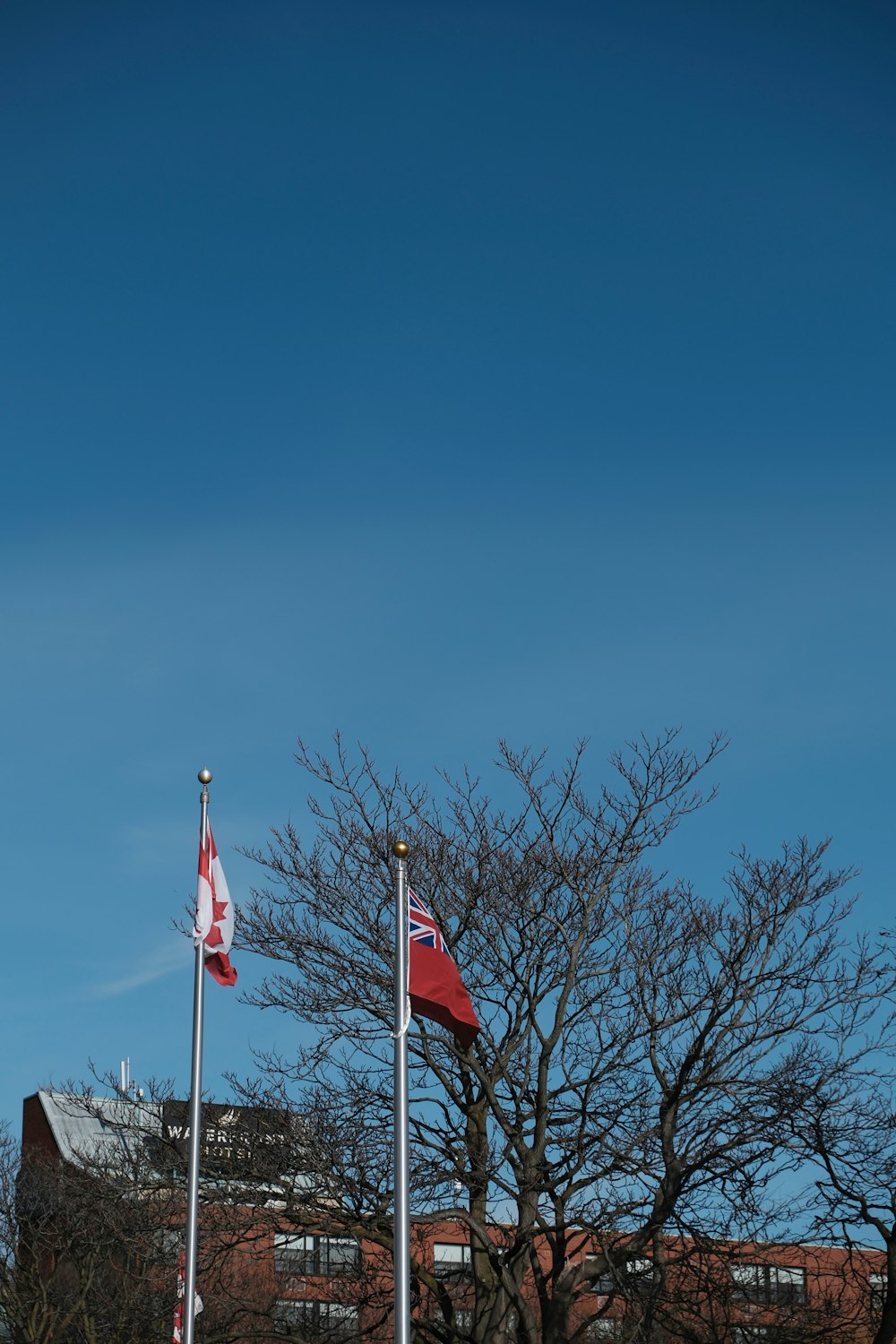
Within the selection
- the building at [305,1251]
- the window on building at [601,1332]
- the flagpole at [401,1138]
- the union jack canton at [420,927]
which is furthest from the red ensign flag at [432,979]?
the window on building at [601,1332]

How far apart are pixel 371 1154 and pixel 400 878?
7.98 m

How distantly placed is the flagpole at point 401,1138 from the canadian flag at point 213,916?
3.19 metres

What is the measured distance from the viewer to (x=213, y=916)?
17.6m

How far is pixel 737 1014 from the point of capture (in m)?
22.4

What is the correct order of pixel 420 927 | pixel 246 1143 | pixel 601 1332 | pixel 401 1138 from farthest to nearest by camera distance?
1. pixel 601 1332
2. pixel 246 1143
3. pixel 420 927
4. pixel 401 1138

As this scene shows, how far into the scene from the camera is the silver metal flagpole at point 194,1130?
1598 cm

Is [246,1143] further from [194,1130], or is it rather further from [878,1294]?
[878,1294]

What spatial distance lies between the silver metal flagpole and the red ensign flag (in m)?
3.38

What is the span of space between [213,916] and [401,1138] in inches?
188

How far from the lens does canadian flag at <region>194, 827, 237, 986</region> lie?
1747cm

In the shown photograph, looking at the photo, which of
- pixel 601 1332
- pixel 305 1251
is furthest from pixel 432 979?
pixel 601 1332

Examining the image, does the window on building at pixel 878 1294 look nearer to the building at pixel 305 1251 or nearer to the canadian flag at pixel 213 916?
the building at pixel 305 1251

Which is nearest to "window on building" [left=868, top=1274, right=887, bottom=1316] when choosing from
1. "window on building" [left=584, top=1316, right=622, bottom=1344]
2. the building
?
the building

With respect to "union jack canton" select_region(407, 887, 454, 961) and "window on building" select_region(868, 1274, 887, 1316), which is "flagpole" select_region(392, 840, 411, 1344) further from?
"window on building" select_region(868, 1274, 887, 1316)
